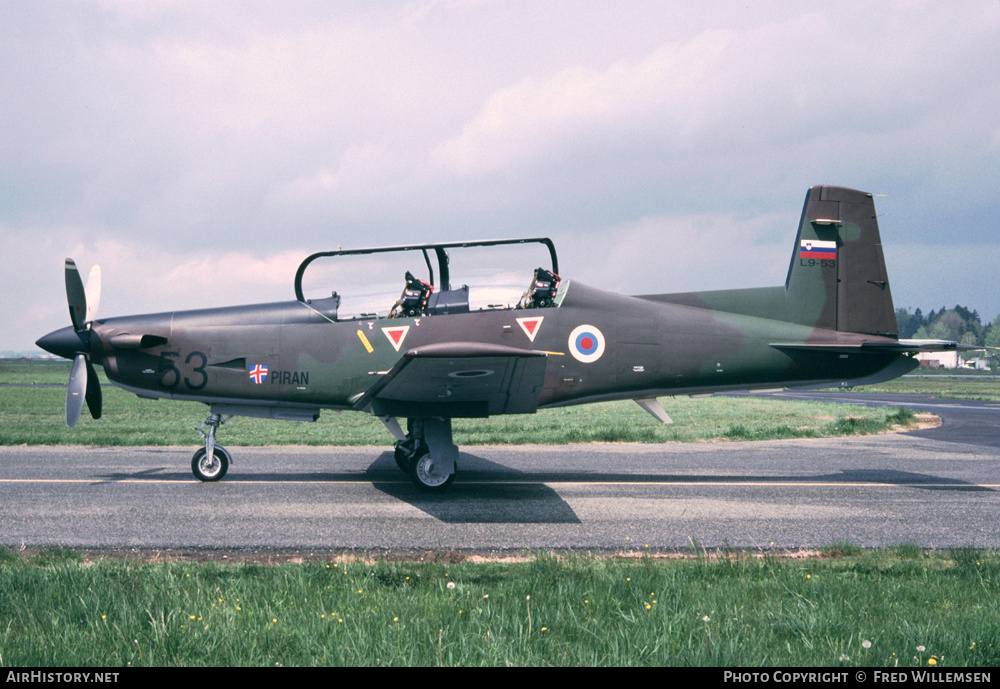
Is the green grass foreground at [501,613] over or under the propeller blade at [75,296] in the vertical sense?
under

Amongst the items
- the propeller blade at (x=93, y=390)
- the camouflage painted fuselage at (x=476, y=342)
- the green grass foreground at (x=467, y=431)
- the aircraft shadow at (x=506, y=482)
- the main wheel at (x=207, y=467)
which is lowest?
the green grass foreground at (x=467, y=431)

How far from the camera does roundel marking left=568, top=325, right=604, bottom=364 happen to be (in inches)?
350

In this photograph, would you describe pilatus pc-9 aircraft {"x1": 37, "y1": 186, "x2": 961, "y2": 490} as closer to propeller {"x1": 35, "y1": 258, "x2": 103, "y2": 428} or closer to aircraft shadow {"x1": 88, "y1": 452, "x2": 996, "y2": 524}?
propeller {"x1": 35, "y1": 258, "x2": 103, "y2": 428}

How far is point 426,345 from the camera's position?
329 inches

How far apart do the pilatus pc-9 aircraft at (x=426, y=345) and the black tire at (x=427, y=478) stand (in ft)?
0.07

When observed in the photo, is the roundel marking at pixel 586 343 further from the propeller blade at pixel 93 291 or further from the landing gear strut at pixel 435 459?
the propeller blade at pixel 93 291

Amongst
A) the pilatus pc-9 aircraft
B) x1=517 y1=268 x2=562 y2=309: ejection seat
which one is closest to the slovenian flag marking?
the pilatus pc-9 aircraft

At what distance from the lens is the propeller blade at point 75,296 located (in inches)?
344

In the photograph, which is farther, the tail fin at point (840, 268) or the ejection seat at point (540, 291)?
the tail fin at point (840, 268)

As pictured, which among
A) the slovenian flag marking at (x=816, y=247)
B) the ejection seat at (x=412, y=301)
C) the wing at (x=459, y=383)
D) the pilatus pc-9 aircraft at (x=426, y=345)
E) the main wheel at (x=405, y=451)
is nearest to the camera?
the wing at (x=459, y=383)

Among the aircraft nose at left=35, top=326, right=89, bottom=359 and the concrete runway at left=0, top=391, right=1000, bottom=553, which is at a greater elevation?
the aircraft nose at left=35, top=326, right=89, bottom=359

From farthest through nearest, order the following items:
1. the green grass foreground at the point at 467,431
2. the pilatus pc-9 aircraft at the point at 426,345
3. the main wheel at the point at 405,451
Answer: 1. the green grass foreground at the point at 467,431
2. the main wheel at the point at 405,451
3. the pilatus pc-9 aircraft at the point at 426,345

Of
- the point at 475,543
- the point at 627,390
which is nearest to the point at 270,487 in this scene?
the point at 475,543

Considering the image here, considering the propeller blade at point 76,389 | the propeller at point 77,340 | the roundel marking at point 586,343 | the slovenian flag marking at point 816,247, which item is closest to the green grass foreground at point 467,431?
the propeller at point 77,340
